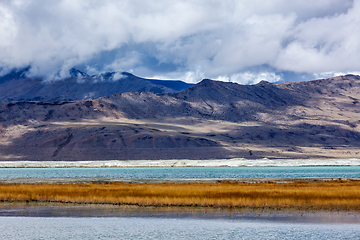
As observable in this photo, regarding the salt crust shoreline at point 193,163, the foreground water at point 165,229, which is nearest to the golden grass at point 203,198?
the foreground water at point 165,229

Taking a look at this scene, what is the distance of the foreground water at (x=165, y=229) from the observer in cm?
2486

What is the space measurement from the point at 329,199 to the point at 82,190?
2496 centimetres

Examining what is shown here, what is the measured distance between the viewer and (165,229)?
26.8 m

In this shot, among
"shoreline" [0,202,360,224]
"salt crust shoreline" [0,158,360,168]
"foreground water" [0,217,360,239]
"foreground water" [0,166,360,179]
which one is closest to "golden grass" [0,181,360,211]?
"shoreline" [0,202,360,224]

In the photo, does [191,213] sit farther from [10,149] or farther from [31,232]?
[10,149]

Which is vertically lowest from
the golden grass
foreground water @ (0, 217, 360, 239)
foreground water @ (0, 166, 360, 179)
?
foreground water @ (0, 217, 360, 239)

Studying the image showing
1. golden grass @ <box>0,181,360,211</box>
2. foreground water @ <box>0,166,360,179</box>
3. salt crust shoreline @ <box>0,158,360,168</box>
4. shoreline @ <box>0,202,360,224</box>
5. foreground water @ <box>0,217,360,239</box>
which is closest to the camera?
foreground water @ <box>0,217,360,239</box>

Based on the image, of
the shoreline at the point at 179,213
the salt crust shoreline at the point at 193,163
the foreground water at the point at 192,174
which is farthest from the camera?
the salt crust shoreline at the point at 193,163

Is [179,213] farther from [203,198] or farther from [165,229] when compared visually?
[165,229]

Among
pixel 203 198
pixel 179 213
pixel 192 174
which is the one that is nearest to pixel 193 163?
pixel 192 174

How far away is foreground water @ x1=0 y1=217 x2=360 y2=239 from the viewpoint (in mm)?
24859

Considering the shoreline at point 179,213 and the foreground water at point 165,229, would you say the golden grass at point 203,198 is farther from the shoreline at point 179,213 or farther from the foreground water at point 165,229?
the foreground water at point 165,229

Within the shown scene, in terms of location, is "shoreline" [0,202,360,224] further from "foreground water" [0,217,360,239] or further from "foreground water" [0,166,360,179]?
"foreground water" [0,166,360,179]

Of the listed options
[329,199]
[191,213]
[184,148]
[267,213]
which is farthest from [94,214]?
[184,148]
